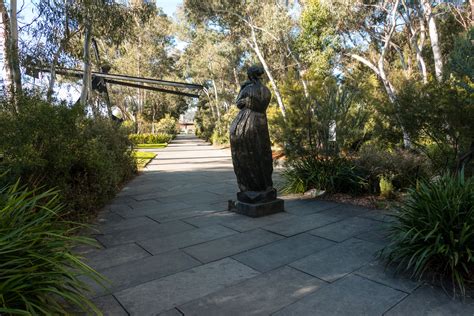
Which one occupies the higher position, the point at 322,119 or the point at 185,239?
the point at 322,119

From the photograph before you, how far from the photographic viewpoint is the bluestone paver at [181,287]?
248 centimetres

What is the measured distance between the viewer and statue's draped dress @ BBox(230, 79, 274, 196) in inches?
202

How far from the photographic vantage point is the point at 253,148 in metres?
5.16

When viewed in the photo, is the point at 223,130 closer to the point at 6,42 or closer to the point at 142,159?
the point at 142,159

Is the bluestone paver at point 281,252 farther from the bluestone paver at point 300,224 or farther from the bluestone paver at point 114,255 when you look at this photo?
the bluestone paver at point 114,255

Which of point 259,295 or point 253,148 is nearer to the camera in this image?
point 259,295

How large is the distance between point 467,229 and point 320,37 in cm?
1407

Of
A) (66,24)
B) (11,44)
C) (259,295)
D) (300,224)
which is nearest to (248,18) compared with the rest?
(66,24)

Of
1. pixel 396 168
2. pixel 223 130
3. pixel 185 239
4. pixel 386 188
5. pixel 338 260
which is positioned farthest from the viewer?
pixel 223 130

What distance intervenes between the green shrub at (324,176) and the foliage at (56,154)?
416 cm

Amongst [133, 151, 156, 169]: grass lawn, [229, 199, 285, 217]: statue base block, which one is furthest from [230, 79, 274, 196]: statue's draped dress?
[133, 151, 156, 169]: grass lawn

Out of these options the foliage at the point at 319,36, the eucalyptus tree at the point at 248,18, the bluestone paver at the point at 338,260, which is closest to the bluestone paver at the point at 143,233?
the bluestone paver at the point at 338,260

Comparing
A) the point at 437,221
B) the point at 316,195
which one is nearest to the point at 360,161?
the point at 316,195

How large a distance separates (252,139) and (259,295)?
9.69 ft
